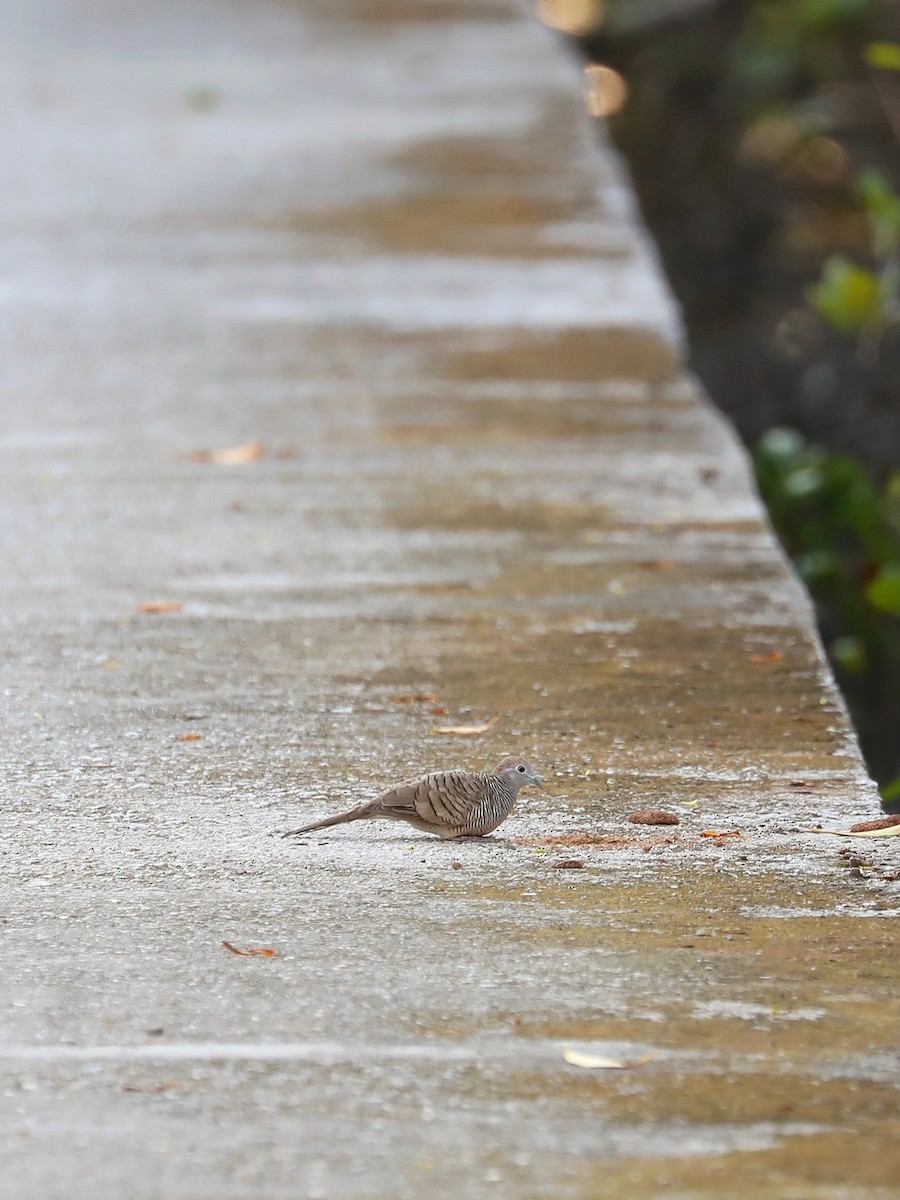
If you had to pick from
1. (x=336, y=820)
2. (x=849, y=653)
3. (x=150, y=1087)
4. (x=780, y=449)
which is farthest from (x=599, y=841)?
(x=780, y=449)

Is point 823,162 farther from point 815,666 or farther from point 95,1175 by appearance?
point 95,1175

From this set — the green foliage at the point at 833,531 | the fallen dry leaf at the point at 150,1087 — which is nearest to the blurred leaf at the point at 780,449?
the green foliage at the point at 833,531

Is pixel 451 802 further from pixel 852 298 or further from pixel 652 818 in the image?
pixel 852 298

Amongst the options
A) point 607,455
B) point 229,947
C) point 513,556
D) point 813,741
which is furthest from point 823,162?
point 229,947

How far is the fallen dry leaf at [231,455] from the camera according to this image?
217 inches

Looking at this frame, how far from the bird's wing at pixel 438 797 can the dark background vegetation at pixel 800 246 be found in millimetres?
1200

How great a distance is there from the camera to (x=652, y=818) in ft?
10.9

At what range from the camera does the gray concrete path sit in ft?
8.11

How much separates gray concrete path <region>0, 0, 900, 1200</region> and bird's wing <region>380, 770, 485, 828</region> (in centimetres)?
10

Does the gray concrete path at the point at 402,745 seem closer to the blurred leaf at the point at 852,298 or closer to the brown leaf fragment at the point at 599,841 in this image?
the brown leaf fragment at the point at 599,841

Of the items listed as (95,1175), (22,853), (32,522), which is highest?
(95,1175)

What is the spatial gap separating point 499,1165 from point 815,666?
1962mm

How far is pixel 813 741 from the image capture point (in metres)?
3.72

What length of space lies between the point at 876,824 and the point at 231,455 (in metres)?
2.78
